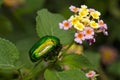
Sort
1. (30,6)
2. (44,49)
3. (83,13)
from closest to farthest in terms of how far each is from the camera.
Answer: (44,49) < (83,13) < (30,6)

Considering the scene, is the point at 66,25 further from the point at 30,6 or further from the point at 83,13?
the point at 30,6

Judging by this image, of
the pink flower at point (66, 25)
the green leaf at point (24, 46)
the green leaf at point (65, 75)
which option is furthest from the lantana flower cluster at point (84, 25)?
the green leaf at point (24, 46)

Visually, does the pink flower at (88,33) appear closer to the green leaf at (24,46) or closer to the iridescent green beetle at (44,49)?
the iridescent green beetle at (44,49)

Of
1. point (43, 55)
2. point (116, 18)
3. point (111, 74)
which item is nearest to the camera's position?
point (43, 55)

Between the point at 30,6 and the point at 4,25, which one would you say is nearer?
the point at 4,25

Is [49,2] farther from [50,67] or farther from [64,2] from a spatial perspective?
[50,67]

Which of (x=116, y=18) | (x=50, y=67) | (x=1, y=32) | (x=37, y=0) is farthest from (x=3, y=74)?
(x=116, y=18)

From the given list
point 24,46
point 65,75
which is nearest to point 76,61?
point 65,75
